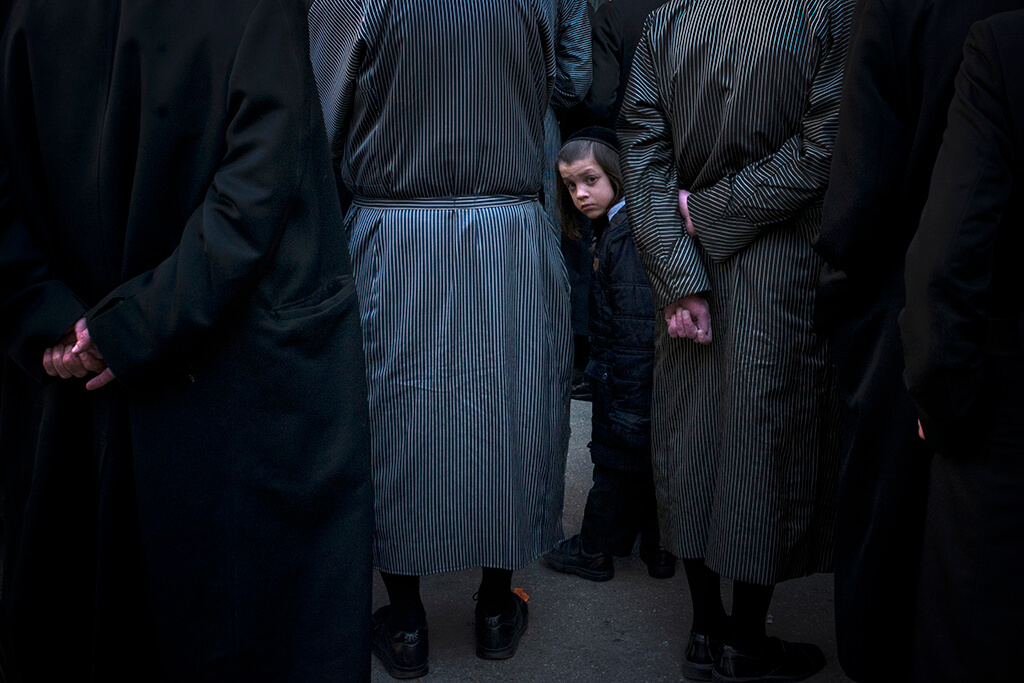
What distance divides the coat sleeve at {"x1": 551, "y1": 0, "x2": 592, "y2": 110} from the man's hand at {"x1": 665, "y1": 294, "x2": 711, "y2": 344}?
85 cm

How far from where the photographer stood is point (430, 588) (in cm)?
319

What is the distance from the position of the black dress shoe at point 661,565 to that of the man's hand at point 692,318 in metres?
1.00

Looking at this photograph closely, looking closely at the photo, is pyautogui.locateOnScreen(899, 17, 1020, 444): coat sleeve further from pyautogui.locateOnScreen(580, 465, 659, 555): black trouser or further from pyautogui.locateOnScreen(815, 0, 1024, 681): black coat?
pyautogui.locateOnScreen(580, 465, 659, 555): black trouser

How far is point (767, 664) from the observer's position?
257cm

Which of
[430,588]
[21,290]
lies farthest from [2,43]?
[430,588]

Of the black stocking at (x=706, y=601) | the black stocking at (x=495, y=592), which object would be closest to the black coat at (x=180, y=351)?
the black stocking at (x=495, y=592)

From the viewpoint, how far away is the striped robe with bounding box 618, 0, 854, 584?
235 cm

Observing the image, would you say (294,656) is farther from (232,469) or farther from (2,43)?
(2,43)

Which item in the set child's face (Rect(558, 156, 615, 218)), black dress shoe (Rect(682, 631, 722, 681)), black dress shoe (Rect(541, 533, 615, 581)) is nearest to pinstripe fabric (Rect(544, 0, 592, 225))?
child's face (Rect(558, 156, 615, 218))

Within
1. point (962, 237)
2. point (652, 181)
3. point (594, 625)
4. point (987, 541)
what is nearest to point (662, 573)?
point (594, 625)

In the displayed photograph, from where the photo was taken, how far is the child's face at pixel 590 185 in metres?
3.29

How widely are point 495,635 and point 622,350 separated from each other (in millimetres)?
950

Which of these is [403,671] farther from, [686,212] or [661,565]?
[686,212]

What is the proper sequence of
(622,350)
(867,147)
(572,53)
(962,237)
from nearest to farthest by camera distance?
(962,237)
(867,147)
(622,350)
(572,53)
